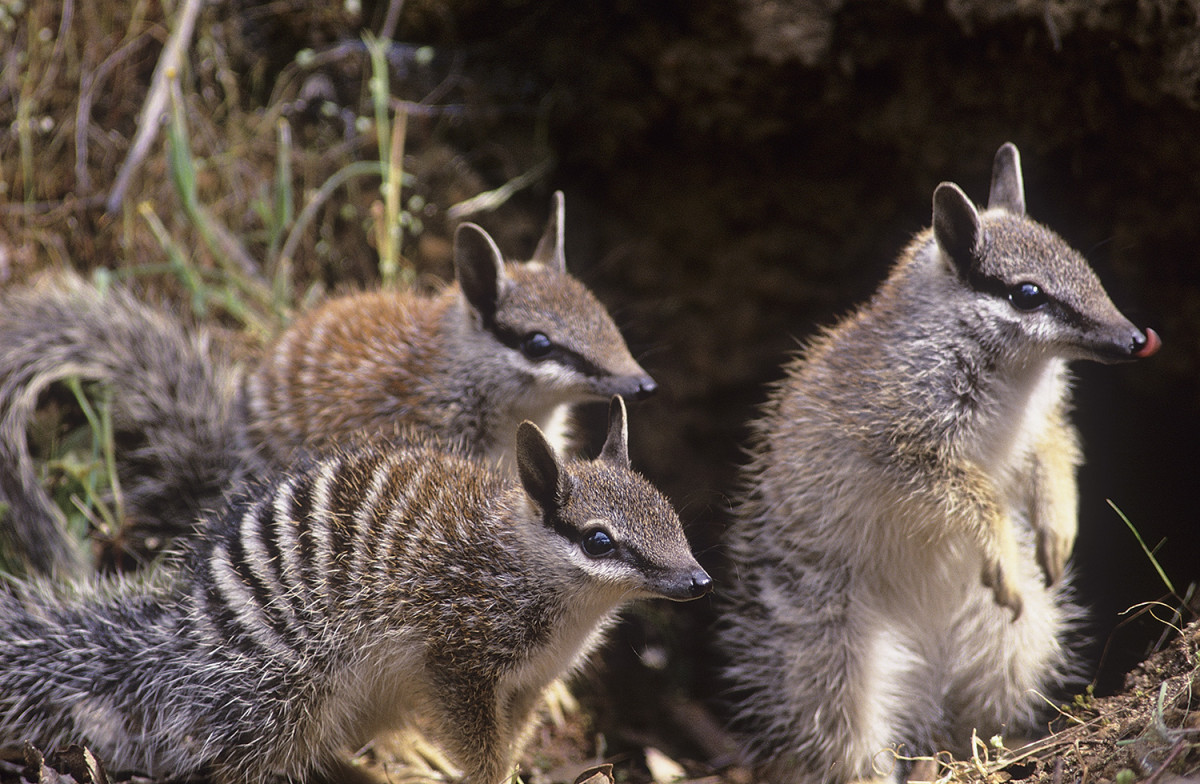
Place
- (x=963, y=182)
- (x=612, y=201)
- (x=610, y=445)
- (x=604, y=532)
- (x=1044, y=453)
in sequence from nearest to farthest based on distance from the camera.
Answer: (x=604, y=532) < (x=610, y=445) < (x=1044, y=453) < (x=963, y=182) < (x=612, y=201)

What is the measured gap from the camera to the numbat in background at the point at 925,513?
4.01 m

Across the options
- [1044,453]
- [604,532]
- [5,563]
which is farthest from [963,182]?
[5,563]

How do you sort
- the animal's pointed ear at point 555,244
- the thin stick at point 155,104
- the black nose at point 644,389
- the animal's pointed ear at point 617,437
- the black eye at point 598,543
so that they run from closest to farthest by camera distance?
the black eye at point 598,543
the animal's pointed ear at point 617,437
the black nose at point 644,389
the animal's pointed ear at point 555,244
the thin stick at point 155,104

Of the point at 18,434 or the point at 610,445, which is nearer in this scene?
the point at 610,445

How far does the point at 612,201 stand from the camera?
6.51m

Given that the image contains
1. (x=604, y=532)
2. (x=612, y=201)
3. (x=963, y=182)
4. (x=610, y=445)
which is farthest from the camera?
(x=612, y=201)

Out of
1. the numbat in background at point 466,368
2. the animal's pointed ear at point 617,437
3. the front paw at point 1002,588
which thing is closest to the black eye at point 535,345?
the numbat in background at point 466,368

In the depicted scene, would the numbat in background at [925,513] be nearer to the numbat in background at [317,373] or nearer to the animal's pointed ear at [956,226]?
the animal's pointed ear at [956,226]

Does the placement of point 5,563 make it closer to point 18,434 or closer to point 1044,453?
point 18,434

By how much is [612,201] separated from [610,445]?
10.2 ft

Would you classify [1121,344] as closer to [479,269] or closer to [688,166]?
[479,269]

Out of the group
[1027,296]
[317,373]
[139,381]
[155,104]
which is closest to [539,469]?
[317,373]

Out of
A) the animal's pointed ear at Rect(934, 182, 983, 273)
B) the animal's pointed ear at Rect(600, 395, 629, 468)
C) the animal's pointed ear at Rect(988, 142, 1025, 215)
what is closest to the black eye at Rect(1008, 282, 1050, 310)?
the animal's pointed ear at Rect(934, 182, 983, 273)

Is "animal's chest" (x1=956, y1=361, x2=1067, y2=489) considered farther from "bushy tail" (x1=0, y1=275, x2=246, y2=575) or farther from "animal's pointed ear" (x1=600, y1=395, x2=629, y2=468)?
"bushy tail" (x1=0, y1=275, x2=246, y2=575)
